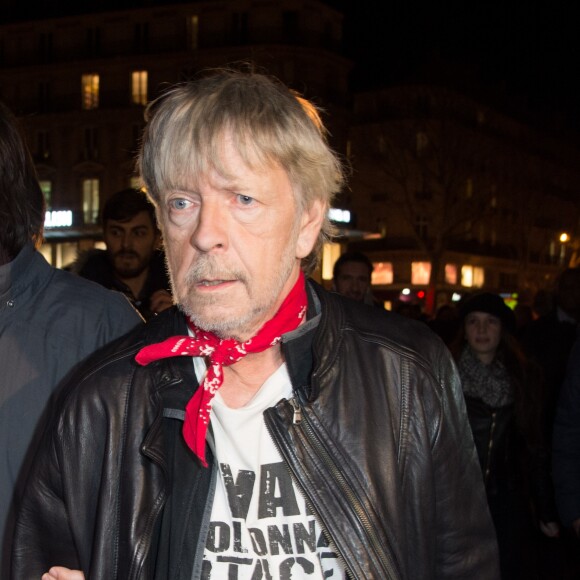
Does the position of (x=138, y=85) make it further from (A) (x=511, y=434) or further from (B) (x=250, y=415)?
(B) (x=250, y=415)

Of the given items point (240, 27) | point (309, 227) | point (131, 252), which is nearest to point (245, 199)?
point (309, 227)

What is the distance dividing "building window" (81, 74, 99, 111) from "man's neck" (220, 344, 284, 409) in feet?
161

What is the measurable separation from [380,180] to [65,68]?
19.4m

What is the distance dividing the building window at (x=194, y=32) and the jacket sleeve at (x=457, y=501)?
47837mm

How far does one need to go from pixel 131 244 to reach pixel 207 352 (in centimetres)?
282

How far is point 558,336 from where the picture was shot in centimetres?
690

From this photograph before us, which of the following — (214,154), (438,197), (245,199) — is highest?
(438,197)

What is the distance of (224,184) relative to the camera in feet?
6.86

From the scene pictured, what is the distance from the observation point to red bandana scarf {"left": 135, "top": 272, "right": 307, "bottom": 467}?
2082 mm

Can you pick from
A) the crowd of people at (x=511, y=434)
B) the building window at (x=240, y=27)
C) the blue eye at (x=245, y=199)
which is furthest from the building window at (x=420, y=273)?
the blue eye at (x=245, y=199)

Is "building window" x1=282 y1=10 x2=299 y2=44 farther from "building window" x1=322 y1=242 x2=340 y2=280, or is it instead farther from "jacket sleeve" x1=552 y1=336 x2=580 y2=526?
"jacket sleeve" x1=552 y1=336 x2=580 y2=526

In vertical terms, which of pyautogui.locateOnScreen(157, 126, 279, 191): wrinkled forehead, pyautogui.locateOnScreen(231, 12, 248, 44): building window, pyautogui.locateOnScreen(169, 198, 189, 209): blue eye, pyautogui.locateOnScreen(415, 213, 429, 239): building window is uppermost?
pyautogui.locateOnScreen(231, 12, 248, 44): building window

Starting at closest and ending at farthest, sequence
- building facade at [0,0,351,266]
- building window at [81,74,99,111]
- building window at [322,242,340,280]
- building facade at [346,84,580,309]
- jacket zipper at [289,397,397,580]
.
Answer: jacket zipper at [289,397,397,580], building window at [322,242,340,280], building facade at [0,0,351,266], building facade at [346,84,580,309], building window at [81,74,99,111]

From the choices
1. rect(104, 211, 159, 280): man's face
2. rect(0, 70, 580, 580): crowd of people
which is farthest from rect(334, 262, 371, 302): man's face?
rect(0, 70, 580, 580): crowd of people
